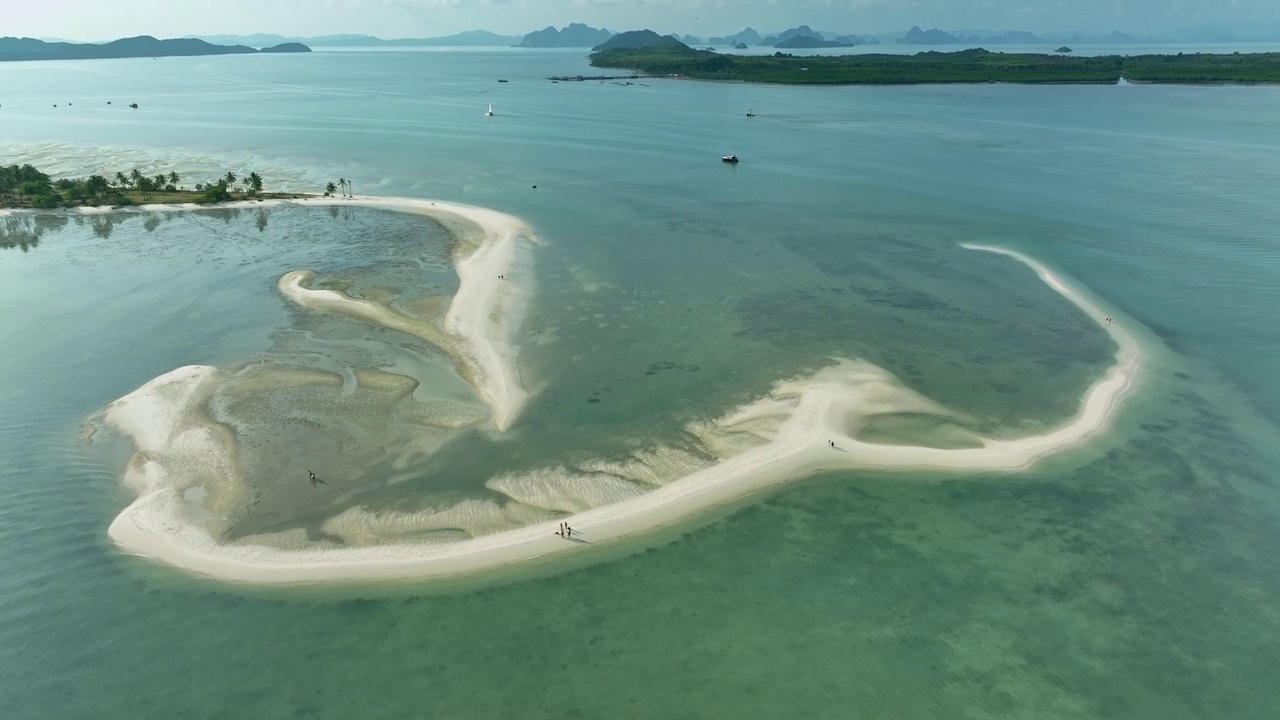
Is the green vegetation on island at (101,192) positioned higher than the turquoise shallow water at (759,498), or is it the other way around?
the green vegetation on island at (101,192)

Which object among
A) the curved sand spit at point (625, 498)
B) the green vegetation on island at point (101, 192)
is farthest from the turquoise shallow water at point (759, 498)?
the green vegetation on island at point (101, 192)

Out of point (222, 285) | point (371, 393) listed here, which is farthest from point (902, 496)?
point (222, 285)

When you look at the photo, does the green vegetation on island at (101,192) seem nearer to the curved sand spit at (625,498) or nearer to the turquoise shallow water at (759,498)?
the turquoise shallow water at (759,498)

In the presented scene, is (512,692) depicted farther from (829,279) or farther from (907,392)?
(829,279)

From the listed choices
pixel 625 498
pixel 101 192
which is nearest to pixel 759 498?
pixel 625 498

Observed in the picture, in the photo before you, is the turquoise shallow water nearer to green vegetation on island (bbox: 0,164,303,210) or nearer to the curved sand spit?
the curved sand spit

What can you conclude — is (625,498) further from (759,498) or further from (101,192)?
(101,192)

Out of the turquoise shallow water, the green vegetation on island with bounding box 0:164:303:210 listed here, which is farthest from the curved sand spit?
the green vegetation on island with bounding box 0:164:303:210
